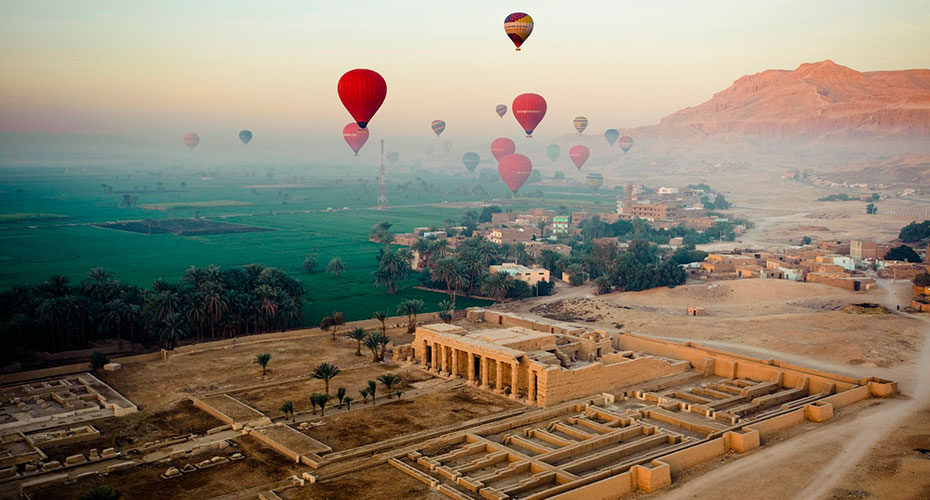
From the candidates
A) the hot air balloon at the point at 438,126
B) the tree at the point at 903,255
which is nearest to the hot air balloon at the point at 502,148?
the hot air balloon at the point at 438,126

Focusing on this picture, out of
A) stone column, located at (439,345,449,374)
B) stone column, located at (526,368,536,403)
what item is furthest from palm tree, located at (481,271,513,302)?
stone column, located at (526,368,536,403)

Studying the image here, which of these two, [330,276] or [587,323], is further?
[330,276]

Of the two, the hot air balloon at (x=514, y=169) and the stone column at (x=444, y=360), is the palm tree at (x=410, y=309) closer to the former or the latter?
the stone column at (x=444, y=360)

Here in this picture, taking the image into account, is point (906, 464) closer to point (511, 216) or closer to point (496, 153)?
point (511, 216)

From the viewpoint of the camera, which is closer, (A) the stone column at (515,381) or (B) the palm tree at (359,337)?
(A) the stone column at (515,381)

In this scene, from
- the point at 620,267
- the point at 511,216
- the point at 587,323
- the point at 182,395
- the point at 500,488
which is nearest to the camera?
the point at 500,488

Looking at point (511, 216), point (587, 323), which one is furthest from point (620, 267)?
point (511, 216)
